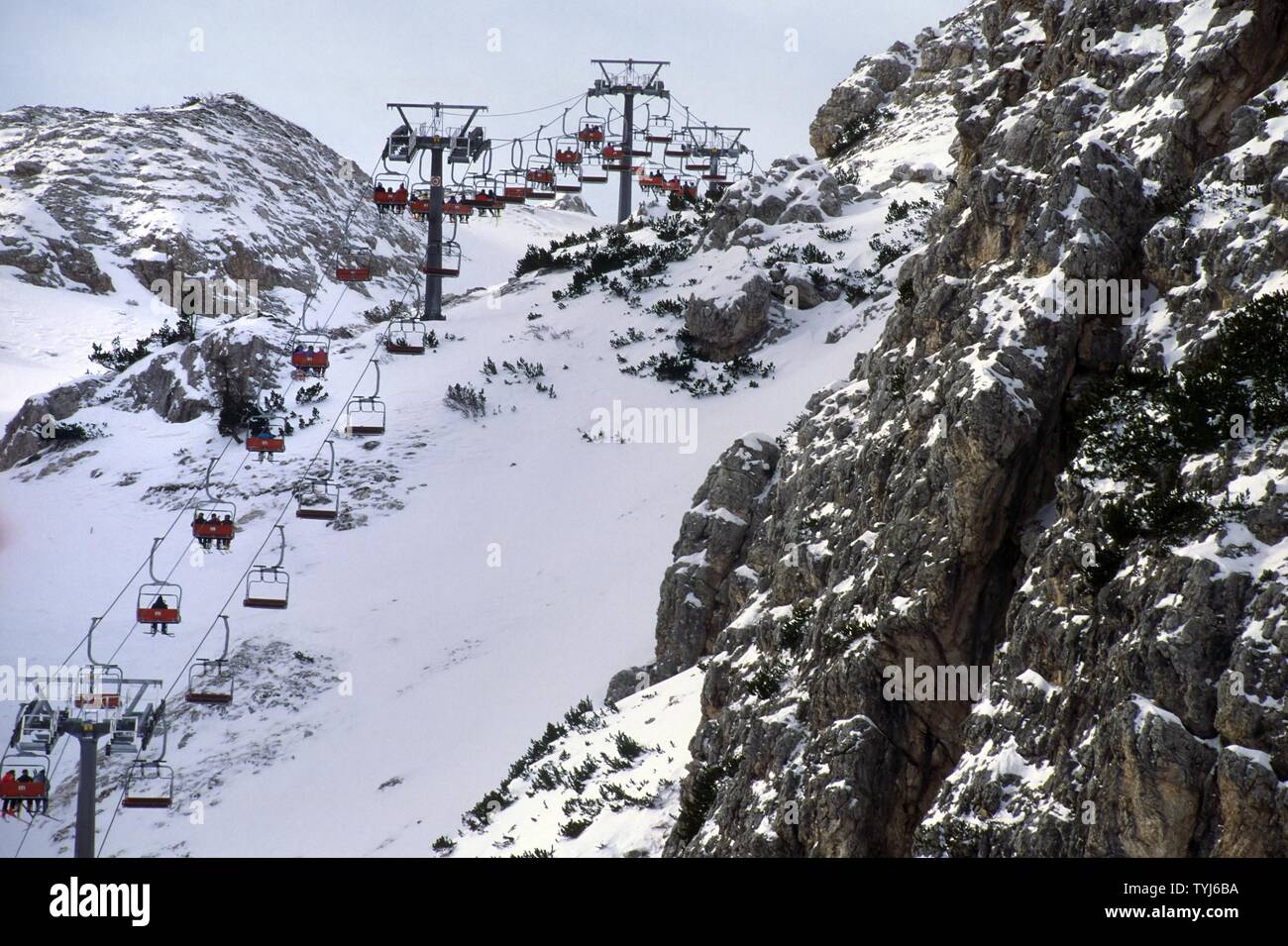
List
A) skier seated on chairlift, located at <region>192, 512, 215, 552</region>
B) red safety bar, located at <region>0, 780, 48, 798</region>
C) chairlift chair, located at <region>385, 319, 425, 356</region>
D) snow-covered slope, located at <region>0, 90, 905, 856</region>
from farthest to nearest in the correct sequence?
chairlift chair, located at <region>385, 319, 425, 356</region> → snow-covered slope, located at <region>0, 90, 905, 856</region> → skier seated on chairlift, located at <region>192, 512, 215, 552</region> → red safety bar, located at <region>0, 780, 48, 798</region>

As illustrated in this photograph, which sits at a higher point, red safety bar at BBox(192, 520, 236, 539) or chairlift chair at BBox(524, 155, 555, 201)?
chairlift chair at BBox(524, 155, 555, 201)

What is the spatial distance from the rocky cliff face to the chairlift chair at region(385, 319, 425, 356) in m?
13.1

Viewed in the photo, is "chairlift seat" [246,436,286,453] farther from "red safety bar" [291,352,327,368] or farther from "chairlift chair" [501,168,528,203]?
"chairlift chair" [501,168,528,203]

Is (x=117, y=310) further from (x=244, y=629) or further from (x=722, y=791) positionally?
(x=722, y=791)

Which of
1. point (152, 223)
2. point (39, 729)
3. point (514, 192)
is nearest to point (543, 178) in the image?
point (514, 192)

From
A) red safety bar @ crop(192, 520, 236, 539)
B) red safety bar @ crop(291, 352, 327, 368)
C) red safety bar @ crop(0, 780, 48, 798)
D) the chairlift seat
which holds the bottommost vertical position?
red safety bar @ crop(0, 780, 48, 798)

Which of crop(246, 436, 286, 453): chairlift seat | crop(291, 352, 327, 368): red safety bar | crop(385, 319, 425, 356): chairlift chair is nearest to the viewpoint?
crop(246, 436, 286, 453): chairlift seat

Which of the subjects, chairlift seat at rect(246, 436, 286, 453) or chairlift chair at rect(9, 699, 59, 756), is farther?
chairlift seat at rect(246, 436, 286, 453)

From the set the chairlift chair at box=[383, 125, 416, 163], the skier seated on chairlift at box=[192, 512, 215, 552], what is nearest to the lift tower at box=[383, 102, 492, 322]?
the chairlift chair at box=[383, 125, 416, 163]

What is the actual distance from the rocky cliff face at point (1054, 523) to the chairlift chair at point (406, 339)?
1309 centimetres

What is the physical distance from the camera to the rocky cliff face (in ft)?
33.5

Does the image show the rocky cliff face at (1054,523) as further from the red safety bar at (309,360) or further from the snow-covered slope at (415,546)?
the red safety bar at (309,360)

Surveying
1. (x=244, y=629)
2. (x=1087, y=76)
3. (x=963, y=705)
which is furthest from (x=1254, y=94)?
(x=244, y=629)
